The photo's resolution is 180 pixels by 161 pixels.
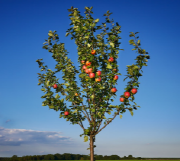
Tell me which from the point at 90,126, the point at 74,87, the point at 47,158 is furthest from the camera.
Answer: the point at 47,158

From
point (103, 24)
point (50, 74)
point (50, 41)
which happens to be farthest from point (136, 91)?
point (50, 41)

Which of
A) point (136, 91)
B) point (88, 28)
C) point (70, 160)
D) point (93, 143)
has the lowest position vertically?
point (70, 160)

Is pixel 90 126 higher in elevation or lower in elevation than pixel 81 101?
lower

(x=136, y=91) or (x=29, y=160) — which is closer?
(x=136, y=91)

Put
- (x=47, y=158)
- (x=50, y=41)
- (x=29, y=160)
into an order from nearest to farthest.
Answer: (x=50, y=41), (x=29, y=160), (x=47, y=158)

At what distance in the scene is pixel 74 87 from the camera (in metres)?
10.7

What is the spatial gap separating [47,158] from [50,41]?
16.0m

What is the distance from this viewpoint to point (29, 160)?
770 inches

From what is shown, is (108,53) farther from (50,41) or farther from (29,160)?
(29,160)

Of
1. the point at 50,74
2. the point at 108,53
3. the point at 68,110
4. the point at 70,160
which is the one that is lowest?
the point at 70,160

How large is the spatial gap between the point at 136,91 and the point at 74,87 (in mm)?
3467

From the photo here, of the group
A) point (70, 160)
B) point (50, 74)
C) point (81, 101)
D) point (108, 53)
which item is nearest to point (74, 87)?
point (81, 101)

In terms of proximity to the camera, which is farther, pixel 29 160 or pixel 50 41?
pixel 29 160

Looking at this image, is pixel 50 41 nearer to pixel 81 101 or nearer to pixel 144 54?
pixel 81 101
